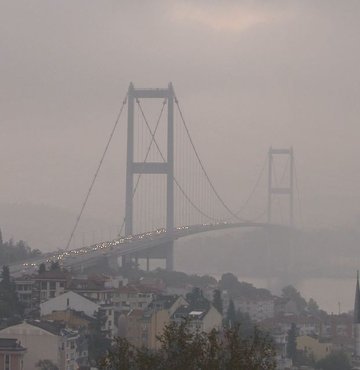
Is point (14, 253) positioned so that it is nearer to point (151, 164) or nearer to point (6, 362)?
point (151, 164)

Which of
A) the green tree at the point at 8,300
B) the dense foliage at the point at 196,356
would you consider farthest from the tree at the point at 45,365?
the dense foliage at the point at 196,356

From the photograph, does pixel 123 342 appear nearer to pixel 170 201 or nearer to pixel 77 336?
pixel 77 336

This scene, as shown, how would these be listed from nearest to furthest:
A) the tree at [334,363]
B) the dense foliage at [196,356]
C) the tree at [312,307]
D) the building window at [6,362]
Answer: the dense foliage at [196,356] → the building window at [6,362] → the tree at [334,363] → the tree at [312,307]

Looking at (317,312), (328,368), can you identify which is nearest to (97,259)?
(317,312)

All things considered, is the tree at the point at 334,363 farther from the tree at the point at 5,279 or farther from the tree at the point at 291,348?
the tree at the point at 5,279

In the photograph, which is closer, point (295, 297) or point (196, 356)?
point (196, 356)

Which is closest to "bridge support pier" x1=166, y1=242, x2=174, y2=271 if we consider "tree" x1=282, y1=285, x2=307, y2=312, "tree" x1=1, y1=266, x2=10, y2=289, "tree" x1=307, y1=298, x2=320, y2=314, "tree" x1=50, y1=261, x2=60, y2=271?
"tree" x1=282, y1=285, x2=307, y2=312

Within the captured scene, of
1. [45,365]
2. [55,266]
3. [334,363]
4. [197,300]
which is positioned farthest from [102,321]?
[55,266]
